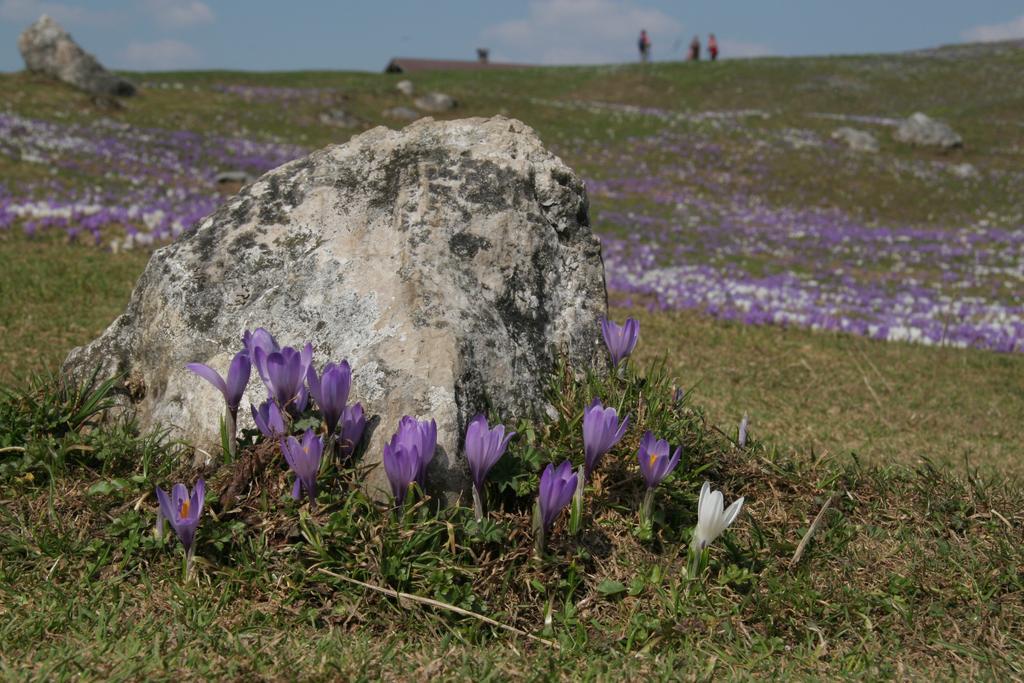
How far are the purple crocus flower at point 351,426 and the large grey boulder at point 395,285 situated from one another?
10cm

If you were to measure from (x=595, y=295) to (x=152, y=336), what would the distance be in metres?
2.20

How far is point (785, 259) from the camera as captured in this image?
1738 cm

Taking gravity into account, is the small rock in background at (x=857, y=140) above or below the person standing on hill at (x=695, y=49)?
below

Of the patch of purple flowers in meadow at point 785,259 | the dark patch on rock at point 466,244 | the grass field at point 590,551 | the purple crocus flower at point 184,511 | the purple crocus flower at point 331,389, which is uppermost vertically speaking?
the dark patch on rock at point 466,244

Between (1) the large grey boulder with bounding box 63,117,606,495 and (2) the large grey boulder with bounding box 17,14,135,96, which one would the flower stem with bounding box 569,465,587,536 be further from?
(2) the large grey boulder with bounding box 17,14,135,96

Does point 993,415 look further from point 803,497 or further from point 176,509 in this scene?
point 176,509

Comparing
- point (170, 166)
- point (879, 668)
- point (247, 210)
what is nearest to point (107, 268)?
point (247, 210)

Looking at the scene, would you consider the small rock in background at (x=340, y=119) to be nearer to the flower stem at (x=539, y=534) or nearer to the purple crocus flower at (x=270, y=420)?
the purple crocus flower at (x=270, y=420)

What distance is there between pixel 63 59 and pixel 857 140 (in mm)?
30168

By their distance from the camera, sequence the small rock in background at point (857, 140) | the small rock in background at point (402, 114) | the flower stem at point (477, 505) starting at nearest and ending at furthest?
the flower stem at point (477, 505) < the small rock in background at point (402, 114) < the small rock in background at point (857, 140)

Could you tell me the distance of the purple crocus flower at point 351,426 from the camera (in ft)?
9.72

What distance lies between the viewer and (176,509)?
106 inches

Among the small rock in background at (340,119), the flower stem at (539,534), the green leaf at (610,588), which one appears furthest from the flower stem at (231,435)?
the small rock in background at (340,119)

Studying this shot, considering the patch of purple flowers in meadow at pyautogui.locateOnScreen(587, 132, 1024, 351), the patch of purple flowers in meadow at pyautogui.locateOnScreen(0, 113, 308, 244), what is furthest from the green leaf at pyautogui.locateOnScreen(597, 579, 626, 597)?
the patch of purple flowers in meadow at pyautogui.locateOnScreen(0, 113, 308, 244)
